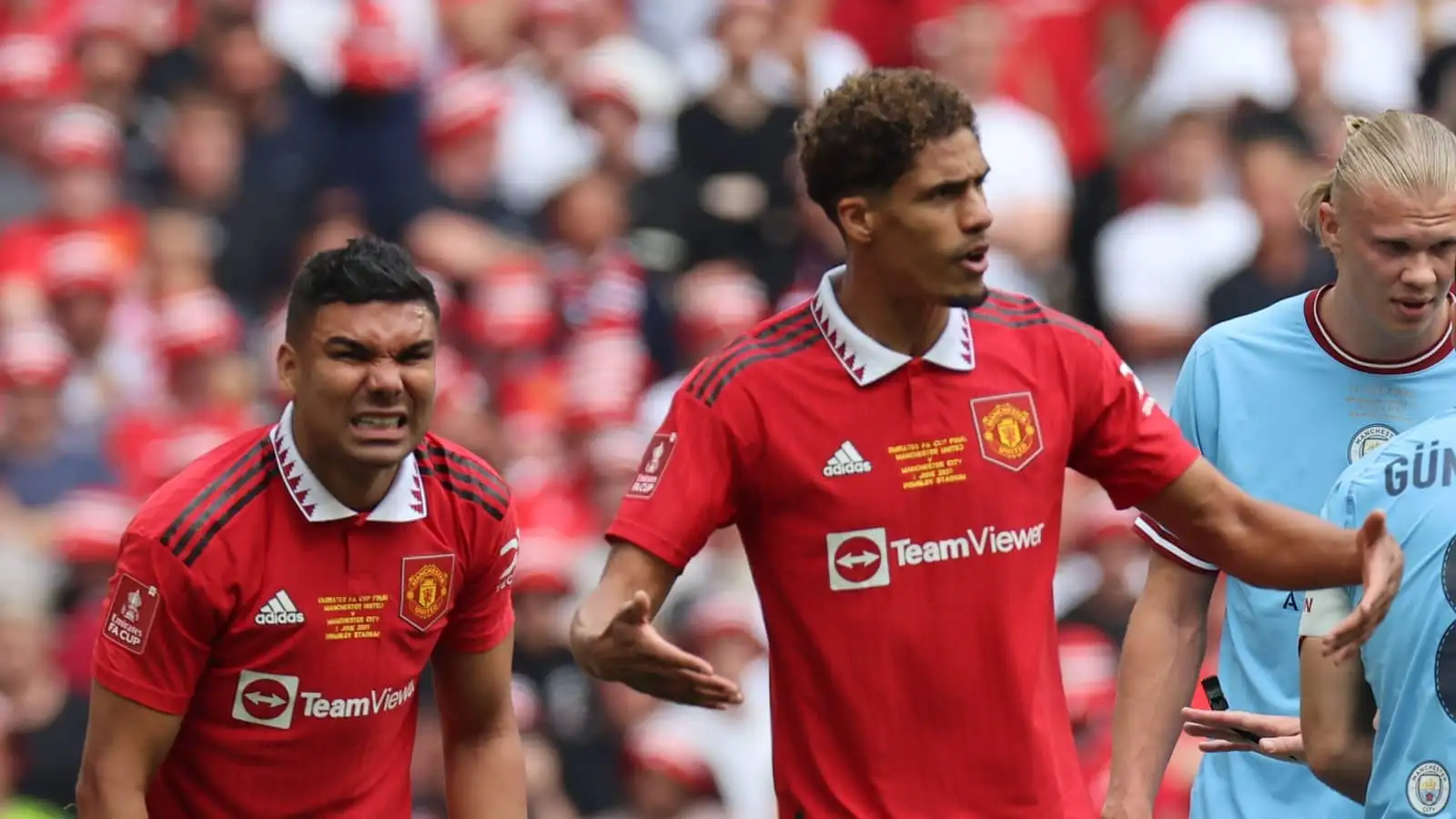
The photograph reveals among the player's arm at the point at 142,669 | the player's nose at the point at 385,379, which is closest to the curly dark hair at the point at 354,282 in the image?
the player's nose at the point at 385,379

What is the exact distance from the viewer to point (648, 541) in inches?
213

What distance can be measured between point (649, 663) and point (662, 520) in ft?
1.34

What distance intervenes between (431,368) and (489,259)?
5.75m

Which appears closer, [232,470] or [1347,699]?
[1347,699]

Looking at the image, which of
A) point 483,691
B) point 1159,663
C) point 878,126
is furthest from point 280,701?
point 1159,663

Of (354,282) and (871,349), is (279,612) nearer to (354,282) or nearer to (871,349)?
(354,282)

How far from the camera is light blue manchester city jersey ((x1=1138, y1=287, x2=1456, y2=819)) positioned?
20.2 ft

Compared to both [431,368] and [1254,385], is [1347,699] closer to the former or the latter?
[1254,385]

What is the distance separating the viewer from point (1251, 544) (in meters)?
5.68

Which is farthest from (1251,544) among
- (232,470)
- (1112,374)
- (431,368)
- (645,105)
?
(645,105)

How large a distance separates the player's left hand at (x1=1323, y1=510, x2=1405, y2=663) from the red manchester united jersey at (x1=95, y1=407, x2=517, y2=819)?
190 cm

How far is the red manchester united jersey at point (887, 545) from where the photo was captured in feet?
18.0

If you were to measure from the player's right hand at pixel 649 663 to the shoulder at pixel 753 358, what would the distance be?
55 centimetres

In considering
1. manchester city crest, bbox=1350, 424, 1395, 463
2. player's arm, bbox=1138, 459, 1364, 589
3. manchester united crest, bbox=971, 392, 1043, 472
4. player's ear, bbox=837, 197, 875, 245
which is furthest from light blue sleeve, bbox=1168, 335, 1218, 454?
player's ear, bbox=837, 197, 875, 245
